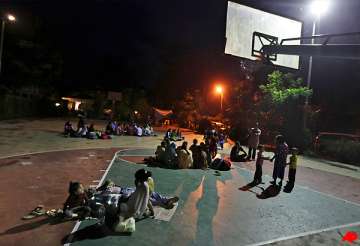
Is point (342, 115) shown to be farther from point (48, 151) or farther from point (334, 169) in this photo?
point (48, 151)

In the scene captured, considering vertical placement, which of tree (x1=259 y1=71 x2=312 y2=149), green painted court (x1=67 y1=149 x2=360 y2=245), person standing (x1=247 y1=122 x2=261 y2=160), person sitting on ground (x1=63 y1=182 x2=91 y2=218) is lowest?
green painted court (x1=67 y1=149 x2=360 y2=245)

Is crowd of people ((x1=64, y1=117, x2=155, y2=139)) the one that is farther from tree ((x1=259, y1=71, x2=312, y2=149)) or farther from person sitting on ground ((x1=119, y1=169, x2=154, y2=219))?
person sitting on ground ((x1=119, y1=169, x2=154, y2=219))

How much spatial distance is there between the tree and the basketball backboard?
47.2 ft

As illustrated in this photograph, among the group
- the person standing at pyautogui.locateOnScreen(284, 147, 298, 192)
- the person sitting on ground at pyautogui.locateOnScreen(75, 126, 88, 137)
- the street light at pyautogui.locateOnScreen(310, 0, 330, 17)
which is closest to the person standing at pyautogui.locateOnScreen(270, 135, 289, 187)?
the person standing at pyautogui.locateOnScreen(284, 147, 298, 192)

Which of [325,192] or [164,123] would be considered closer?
[325,192]

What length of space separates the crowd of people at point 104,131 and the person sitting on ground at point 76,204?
15857 millimetres

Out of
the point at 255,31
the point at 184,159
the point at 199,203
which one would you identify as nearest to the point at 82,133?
the point at 184,159

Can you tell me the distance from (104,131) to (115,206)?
19.8 m

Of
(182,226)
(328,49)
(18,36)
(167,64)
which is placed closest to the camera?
(182,226)

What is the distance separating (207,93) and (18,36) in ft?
75.1

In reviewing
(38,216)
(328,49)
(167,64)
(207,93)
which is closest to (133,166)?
(38,216)

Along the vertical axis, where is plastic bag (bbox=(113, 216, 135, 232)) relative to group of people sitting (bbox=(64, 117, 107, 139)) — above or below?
below

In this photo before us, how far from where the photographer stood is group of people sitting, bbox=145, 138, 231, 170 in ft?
47.1

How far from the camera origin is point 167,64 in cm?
5259
